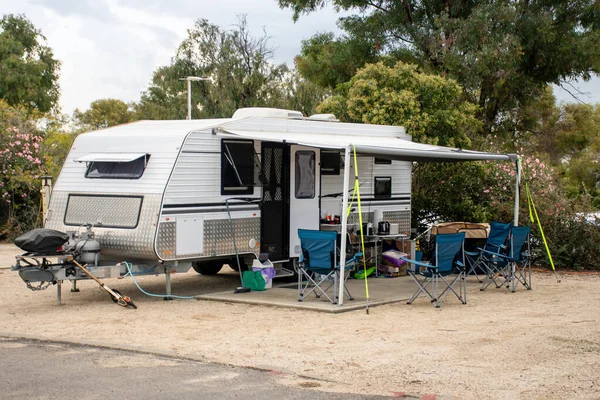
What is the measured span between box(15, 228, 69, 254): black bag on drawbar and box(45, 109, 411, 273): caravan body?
747 mm

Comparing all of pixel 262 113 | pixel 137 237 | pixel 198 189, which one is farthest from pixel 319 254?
pixel 262 113

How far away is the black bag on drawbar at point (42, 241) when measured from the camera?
10.4 metres

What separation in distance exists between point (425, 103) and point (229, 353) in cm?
1019

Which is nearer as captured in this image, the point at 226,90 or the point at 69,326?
the point at 69,326

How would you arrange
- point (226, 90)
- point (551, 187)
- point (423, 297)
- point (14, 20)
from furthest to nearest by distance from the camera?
point (14, 20) < point (226, 90) < point (551, 187) < point (423, 297)

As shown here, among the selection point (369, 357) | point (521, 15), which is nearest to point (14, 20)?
point (521, 15)

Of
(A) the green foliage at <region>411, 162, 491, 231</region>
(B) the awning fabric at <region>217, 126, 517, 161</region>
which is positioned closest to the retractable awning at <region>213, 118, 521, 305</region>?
(B) the awning fabric at <region>217, 126, 517, 161</region>

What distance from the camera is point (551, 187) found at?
16.2 m

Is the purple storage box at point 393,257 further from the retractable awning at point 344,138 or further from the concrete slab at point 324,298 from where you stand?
the retractable awning at point 344,138

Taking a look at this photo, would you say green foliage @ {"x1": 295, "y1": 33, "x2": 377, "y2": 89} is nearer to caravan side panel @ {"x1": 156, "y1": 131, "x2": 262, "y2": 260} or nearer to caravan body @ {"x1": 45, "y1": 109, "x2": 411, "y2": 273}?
caravan body @ {"x1": 45, "y1": 109, "x2": 411, "y2": 273}

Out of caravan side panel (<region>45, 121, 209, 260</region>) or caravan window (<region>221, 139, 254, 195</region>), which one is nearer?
caravan side panel (<region>45, 121, 209, 260</region>)

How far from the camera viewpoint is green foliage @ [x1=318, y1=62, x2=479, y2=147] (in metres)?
16.4

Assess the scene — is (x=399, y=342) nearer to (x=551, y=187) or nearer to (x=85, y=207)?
(x=85, y=207)

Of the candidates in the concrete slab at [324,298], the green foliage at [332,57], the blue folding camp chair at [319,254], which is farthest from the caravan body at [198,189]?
the green foliage at [332,57]
